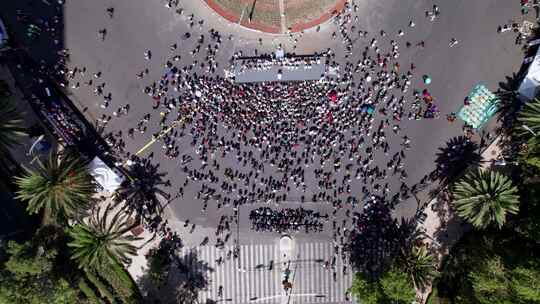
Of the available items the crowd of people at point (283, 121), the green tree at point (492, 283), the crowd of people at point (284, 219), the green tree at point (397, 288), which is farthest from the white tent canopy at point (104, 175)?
A: the green tree at point (492, 283)

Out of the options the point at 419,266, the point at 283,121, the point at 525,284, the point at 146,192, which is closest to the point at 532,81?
the point at 525,284

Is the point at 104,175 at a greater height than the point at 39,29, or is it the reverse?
the point at 39,29

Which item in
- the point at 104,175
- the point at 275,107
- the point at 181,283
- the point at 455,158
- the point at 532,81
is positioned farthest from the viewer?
the point at 455,158

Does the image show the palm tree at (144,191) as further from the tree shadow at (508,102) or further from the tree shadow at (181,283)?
the tree shadow at (508,102)

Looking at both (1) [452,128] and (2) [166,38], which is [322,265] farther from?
(2) [166,38]

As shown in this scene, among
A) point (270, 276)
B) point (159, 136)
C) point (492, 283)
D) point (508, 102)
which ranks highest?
point (508, 102)

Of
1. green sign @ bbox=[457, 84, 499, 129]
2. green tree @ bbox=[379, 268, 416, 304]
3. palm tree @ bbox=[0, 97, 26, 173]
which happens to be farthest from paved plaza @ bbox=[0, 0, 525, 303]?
palm tree @ bbox=[0, 97, 26, 173]

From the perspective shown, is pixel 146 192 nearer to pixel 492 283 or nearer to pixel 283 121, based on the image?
pixel 283 121
